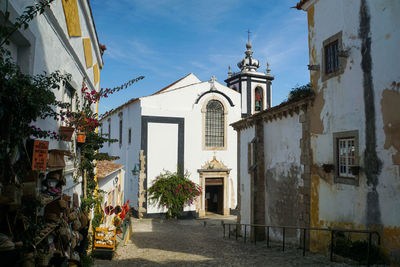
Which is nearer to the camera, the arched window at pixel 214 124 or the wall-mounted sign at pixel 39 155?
the wall-mounted sign at pixel 39 155

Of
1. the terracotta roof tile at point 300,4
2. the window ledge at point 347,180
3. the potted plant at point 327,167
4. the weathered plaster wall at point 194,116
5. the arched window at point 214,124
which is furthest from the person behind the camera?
the arched window at point 214,124

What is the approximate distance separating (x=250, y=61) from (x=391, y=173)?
2050cm

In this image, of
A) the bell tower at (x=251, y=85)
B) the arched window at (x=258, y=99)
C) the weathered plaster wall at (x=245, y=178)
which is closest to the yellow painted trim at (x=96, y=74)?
the weathered plaster wall at (x=245, y=178)

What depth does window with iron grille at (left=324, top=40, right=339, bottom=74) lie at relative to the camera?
934 cm

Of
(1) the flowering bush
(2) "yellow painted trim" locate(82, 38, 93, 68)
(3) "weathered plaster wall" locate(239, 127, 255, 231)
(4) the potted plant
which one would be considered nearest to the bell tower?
(1) the flowering bush

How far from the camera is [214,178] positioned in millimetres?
23656

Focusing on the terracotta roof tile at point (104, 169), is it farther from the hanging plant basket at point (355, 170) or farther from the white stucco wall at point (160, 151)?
the white stucco wall at point (160, 151)

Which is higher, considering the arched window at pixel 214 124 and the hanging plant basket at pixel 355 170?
the arched window at pixel 214 124

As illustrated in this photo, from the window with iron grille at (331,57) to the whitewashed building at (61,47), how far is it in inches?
274

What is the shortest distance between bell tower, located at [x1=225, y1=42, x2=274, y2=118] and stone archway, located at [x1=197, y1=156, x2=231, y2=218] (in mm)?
4451

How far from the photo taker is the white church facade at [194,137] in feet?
72.5

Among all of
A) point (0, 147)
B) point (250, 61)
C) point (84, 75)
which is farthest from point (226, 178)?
point (0, 147)

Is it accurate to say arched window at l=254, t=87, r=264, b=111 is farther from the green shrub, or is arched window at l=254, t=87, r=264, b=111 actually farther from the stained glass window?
the green shrub

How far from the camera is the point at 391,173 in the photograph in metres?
7.21
